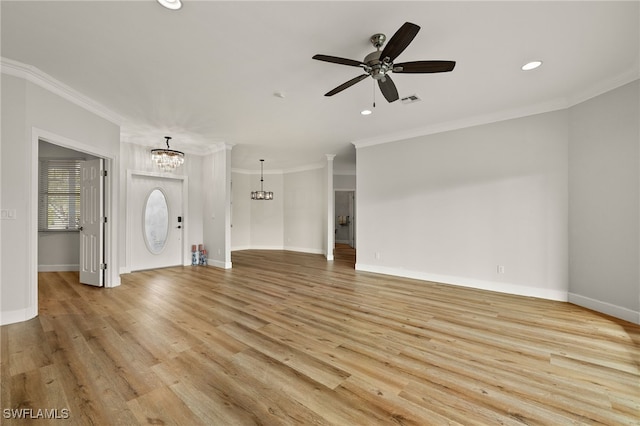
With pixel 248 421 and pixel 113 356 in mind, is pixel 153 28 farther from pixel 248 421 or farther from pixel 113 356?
pixel 248 421

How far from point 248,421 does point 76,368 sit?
64.8 inches

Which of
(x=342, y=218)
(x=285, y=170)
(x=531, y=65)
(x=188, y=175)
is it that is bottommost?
(x=342, y=218)

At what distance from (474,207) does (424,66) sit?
3147 millimetres

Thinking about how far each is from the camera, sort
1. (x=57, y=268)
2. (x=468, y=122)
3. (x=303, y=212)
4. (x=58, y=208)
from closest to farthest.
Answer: (x=468, y=122) < (x=57, y=268) < (x=58, y=208) < (x=303, y=212)

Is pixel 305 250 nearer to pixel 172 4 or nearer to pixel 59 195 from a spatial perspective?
pixel 59 195

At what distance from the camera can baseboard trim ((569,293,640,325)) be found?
3.15 meters

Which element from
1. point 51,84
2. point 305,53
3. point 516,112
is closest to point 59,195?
point 51,84

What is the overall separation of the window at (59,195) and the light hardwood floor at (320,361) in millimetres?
2789

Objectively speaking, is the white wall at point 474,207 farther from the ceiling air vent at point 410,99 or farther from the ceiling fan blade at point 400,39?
the ceiling fan blade at point 400,39

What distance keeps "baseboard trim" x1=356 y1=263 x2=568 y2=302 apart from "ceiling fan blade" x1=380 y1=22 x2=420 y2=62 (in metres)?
4.02

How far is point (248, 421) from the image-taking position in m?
1.60

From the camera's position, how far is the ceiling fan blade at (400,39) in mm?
1836

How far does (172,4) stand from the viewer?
2.06 meters

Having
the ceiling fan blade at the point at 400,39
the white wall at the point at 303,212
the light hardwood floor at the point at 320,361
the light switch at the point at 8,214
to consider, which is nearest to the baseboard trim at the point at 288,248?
the white wall at the point at 303,212
